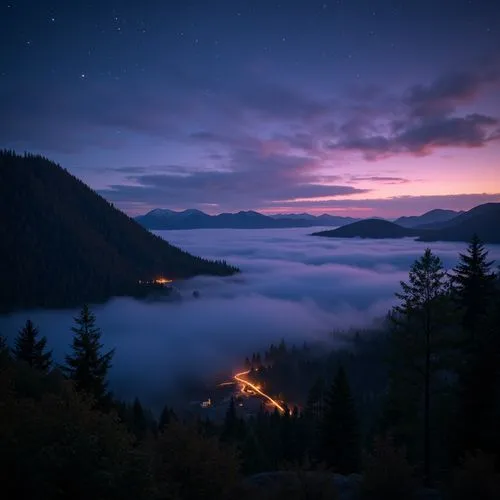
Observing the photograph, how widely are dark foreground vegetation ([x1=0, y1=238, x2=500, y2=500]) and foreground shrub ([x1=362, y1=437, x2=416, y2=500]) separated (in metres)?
0.04

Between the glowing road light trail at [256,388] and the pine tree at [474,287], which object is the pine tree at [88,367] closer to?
the pine tree at [474,287]

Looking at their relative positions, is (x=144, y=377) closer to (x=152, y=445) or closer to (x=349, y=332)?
(x=349, y=332)

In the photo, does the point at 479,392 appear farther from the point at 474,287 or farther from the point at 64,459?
the point at 64,459

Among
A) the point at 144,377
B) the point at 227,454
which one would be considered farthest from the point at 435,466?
the point at 144,377

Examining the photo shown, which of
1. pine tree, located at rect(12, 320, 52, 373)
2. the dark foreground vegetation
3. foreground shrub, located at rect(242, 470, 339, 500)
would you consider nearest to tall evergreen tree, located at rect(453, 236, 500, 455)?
the dark foreground vegetation

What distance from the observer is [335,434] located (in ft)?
84.1

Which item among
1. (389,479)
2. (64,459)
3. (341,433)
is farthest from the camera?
(341,433)

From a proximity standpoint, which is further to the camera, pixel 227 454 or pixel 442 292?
pixel 442 292

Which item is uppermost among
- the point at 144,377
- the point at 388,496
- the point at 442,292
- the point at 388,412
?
the point at 442,292

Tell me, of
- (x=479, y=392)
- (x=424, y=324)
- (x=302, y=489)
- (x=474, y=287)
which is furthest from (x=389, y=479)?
(x=474, y=287)

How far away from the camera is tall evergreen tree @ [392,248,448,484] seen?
17.8m

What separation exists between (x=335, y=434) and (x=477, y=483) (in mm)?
14906

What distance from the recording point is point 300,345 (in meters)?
184

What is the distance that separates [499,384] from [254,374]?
127186 mm
